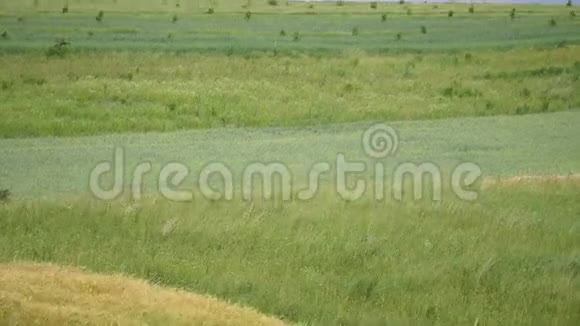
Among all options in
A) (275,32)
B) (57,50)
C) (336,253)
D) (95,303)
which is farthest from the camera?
(275,32)

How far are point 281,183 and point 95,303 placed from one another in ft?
29.0

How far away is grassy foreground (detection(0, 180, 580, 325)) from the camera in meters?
10.1

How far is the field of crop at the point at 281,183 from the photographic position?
988 centimetres

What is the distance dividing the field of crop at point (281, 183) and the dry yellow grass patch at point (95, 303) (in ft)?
0.10

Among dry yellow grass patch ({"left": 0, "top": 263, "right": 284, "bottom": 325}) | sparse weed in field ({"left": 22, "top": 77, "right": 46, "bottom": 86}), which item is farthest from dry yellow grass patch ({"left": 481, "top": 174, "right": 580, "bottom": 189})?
sparse weed in field ({"left": 22, "top": 77, "right": 46, "bottom": 86})

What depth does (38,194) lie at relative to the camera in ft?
48.3

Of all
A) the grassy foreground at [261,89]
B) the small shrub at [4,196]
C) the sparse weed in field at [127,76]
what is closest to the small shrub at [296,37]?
the grassy foreground at [261,89]

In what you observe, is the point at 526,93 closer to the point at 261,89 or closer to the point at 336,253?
the point at 261,89

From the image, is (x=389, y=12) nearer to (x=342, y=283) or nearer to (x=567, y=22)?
(x=567, y=22)

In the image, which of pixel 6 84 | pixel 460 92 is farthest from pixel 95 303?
pixel 460 92

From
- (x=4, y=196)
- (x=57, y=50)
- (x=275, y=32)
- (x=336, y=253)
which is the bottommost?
(x=336, y=253)

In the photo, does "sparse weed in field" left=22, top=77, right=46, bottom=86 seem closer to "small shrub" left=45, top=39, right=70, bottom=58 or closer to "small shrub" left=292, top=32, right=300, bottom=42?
"small shrub" left=45, top=39, right=70, bottom=58

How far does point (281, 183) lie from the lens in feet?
52.4

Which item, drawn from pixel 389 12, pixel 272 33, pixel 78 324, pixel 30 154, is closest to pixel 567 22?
pixel 389 12
